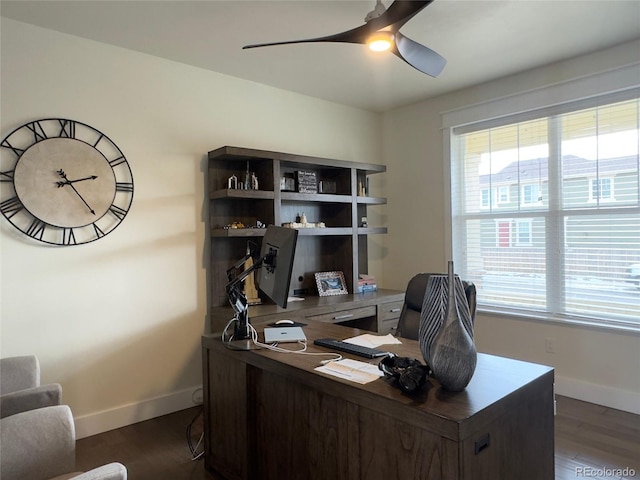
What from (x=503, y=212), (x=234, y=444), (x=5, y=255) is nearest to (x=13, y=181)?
(x=5, y=255)

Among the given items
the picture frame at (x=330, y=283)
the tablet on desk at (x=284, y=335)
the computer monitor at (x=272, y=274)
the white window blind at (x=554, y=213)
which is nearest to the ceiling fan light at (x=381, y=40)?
the computer monitor at (x=272, y=274)

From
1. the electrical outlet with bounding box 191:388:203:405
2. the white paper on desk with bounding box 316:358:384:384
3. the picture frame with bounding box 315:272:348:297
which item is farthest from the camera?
the picture frame with bounding box 315:272:348:297

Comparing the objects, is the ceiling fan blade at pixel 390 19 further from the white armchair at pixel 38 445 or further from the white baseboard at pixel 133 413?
the white baseboard at pixel 133 413

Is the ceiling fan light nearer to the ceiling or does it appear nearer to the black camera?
the ceiling

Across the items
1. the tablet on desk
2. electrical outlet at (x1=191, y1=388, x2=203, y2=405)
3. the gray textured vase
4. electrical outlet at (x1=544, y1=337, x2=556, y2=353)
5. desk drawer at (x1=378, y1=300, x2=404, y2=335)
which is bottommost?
electrical outlet at (x1=191, y1=388, x2=203, y2=405)

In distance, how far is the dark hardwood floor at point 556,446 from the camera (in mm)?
2377

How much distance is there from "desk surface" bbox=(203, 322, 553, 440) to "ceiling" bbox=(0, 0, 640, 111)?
6.53 feet

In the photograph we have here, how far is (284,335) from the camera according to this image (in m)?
2.29

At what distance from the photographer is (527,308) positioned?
3.71 metres

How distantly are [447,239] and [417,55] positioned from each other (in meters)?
2.24

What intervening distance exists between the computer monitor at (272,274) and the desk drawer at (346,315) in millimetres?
1087

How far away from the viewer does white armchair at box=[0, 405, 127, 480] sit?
58.7 inches

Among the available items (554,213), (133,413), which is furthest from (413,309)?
(133,413)

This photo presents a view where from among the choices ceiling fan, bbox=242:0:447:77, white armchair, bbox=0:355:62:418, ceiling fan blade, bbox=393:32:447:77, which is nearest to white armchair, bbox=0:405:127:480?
white armchair, bbox=0:355:62:418
